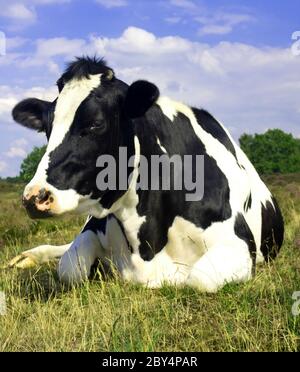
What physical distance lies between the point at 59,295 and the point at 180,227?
118 centimetres

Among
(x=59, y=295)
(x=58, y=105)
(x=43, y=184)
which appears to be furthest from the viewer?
(x=59, y=295)

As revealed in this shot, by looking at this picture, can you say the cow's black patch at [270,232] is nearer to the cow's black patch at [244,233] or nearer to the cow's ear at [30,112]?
the cow's black patch at [244,233]

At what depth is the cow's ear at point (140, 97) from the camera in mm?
5098

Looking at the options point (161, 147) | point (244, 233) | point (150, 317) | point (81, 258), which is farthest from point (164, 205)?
point (150, 317)

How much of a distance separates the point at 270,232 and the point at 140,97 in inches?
95.7

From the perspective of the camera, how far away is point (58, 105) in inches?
191

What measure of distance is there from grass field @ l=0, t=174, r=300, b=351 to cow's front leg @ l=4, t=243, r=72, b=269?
121 centimetres

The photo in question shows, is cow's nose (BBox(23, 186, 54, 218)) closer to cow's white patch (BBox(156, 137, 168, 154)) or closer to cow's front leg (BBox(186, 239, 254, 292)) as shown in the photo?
cow's front leg (BBox(186, 239, 254, 292))

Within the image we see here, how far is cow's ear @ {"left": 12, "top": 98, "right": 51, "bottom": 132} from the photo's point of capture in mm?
5676

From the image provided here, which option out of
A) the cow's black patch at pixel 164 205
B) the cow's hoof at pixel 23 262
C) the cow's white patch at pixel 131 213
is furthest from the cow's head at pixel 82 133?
the cow's hoof at pixel 23 262

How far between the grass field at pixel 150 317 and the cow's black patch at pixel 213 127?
133 cm

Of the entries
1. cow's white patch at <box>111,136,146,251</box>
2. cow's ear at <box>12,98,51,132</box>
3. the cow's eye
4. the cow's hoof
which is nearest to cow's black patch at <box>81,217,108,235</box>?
cow's white patch at <box>111,136,146,251</box>

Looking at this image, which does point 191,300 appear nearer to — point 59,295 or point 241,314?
point 241,314

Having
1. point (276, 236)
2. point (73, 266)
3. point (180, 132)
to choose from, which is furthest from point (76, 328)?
point (276, 236)
